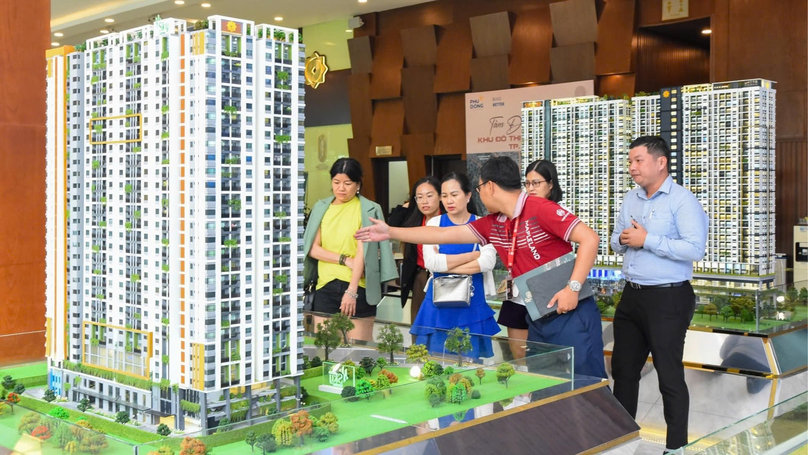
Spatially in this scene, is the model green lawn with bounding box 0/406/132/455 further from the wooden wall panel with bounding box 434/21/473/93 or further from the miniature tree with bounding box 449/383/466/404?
the wooden wall panel with bounding box 434/21/473/93

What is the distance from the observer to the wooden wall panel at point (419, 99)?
35.7 ft

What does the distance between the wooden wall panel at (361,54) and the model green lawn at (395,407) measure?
925cm

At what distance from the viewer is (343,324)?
3357 millimetres

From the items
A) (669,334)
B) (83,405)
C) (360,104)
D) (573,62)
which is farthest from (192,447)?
(360,104)

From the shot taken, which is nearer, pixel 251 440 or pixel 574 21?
pixel 251 440

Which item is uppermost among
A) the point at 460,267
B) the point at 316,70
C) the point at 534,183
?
the point at 316,70

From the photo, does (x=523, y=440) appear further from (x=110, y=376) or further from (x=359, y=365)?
(x=110, y=376)

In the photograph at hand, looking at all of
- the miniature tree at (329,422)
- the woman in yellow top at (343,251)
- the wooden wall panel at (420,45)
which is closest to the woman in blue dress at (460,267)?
the woman in yellow top at (343,251)

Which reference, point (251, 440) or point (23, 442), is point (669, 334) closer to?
point (251, 440)

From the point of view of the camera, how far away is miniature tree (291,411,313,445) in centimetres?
216

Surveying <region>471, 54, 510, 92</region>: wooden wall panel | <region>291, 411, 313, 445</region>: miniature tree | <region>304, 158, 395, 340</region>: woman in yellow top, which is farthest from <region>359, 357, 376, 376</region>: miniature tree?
<region>471, 54, 510, 92</region>: wooden wall panel

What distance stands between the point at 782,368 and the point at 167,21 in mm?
3879

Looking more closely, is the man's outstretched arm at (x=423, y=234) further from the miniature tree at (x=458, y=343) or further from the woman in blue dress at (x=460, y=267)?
the miniature tree at (x=458, y=343)

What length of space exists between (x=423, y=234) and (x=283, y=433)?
148cm
